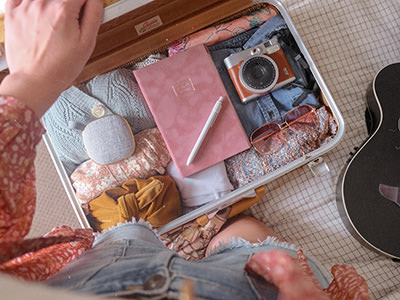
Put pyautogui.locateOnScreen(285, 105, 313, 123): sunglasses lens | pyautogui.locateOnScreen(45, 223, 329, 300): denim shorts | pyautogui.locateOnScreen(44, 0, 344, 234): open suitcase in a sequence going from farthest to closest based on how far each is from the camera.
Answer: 1. pyautogui.locateOnScreen(285, 105, 313, 123): sunglasses lens
2. pyautogui.locateOnScreen(44, 0, 344, 234): open suitcase
3. pyautogui.locateOnScreen(45, 223, 329, 300): denim shorts

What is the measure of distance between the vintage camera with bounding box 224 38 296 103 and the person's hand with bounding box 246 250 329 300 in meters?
0.50

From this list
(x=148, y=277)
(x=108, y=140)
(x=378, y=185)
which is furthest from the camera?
(x=378, y=185)

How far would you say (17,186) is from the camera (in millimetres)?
357

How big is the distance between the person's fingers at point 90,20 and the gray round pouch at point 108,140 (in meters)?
0.32

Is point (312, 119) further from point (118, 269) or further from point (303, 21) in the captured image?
point (118, 269)

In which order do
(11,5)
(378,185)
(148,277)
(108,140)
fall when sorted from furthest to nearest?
1. (378,185)
2. (108,140)
3. (11,5)
4. (148,277)

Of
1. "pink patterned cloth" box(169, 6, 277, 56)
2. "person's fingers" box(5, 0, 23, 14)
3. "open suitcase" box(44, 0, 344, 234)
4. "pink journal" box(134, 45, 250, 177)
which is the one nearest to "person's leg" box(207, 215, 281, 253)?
"open suitcase" box(44, 0, 344, 234)

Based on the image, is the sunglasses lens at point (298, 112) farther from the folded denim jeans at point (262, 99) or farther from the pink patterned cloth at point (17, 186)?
the pink patterned cloth at point (17, 186)

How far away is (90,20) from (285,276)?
46cm

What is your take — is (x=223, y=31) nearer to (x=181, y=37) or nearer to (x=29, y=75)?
(x=181, y=37)

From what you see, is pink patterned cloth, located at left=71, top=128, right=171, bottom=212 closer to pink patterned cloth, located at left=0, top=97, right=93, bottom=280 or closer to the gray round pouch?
the gray round pouch

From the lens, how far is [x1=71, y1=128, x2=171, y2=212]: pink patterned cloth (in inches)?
32.8

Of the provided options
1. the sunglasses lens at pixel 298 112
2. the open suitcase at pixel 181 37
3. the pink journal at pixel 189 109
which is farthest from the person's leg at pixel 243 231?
→ the sunglasses lens at pixel 298 112

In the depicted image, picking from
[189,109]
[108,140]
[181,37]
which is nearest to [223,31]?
[181,37]
